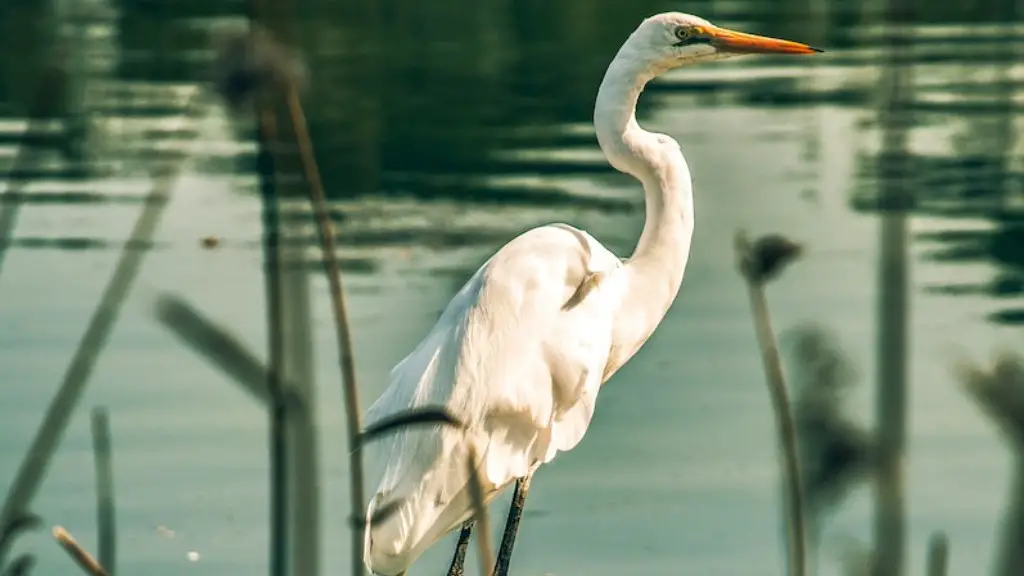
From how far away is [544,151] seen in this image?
33.3 ft

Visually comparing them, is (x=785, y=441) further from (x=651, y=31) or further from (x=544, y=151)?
(x=544, y=151)

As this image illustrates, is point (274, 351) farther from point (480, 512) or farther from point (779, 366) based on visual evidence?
point (779, 366)

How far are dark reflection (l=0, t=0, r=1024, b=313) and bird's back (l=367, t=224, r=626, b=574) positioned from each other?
2.49m

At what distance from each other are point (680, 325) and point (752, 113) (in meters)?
5.14

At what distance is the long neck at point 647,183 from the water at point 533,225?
1.49 feet

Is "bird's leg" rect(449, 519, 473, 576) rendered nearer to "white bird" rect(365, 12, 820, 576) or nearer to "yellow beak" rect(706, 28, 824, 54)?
"white bird" rect(365, 12, 820, 576)

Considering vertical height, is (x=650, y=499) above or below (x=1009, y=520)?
below

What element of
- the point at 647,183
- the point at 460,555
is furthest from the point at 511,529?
the point at 647,183

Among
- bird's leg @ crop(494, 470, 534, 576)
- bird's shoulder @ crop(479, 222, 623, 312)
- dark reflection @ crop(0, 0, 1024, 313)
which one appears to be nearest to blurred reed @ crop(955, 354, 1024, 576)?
bird's shoulder @ crop(479, 222, 623, 312)

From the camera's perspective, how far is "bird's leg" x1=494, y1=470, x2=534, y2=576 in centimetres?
343

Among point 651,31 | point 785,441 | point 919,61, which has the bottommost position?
point 919,61

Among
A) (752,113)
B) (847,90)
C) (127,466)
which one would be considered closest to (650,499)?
(127,466)

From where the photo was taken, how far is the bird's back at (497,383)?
124 inches

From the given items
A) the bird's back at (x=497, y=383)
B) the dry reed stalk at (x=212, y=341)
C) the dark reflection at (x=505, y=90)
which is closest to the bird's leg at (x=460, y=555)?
the bird's back at (x=497, y=383)
